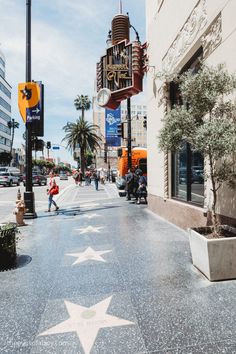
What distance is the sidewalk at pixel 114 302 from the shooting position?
292cm

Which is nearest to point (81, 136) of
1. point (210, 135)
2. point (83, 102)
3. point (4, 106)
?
point (83, 102)

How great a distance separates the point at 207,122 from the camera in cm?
431

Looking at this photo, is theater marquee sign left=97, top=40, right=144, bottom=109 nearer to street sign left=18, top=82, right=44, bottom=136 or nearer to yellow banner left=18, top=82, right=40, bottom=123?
street sign left=18, top=82, right=44, bottom=136

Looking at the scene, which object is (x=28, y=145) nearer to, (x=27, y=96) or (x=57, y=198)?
(x=27, y=96)

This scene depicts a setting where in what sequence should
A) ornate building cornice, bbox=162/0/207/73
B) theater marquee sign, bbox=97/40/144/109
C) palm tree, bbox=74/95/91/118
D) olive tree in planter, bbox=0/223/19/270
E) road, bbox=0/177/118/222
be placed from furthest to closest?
palm tree, bbox=74/95/91/118 < road, bbox=0/177/118/222 < theater marquee sign, bbox=97/40/144/109 < ornate building cornice, bbox=162/0/207/73 < olive tree in planter, bbox=0/223/19/270

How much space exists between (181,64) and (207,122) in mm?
4584

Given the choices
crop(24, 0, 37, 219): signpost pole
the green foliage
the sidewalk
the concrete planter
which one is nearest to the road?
crop(24, 0, 37, 219): signpost pole

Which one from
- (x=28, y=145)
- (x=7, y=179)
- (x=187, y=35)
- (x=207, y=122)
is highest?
(x=187, y=35)

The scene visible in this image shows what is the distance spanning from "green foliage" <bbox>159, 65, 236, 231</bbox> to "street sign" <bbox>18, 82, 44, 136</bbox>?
763 centimetres

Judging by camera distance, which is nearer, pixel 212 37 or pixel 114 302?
pixel 114 302

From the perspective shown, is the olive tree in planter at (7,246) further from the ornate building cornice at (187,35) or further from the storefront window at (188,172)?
the ornate building cornice at (187,35)

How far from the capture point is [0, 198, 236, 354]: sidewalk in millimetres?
2916

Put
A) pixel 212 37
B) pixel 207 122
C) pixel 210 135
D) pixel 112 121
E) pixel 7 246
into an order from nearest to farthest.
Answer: pixel 210 135
pixel 207 122
pixel 7 246
pixel 212 37
pixel 112 121

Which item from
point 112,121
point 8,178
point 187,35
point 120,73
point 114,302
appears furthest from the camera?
point 8,178
